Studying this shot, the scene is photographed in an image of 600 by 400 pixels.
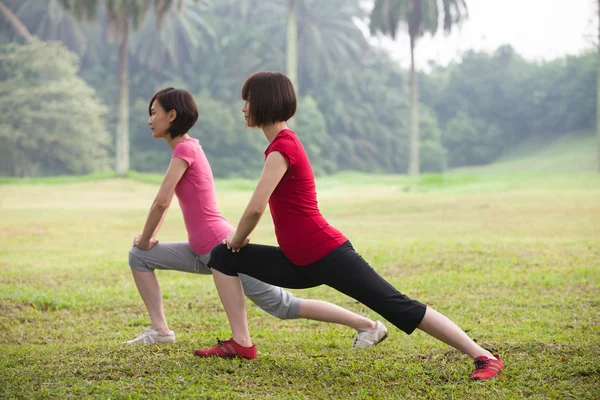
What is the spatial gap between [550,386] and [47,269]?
7.28 metres

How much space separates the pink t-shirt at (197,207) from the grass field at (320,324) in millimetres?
701

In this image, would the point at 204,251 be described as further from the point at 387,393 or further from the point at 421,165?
the point at 421,165

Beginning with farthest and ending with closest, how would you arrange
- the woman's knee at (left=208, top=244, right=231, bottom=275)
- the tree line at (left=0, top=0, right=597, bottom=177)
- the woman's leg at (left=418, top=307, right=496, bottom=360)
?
the tree line at (left=0, top=0, right=597, bottom=177), the woman's knee at (left=208, top=244, right=231, bottom=275), the woman's leg at (left=418, top=307, right=496, bottom=360)

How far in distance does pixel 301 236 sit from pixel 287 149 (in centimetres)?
46

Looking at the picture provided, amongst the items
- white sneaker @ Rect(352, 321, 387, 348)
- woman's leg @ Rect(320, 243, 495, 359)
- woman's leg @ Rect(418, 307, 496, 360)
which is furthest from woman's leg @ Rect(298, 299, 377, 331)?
woman's leg @ Rect(418, 307, 496, 360)

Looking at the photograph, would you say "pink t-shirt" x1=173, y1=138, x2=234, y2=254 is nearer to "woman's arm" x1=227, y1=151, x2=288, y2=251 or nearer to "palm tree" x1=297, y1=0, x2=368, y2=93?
"woman's arm" x1=227, y1=151, x2=288, y2=251

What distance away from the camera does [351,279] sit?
12.9ft

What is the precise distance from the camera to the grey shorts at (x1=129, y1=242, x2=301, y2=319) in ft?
14.7

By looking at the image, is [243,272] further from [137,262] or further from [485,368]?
[485,368]

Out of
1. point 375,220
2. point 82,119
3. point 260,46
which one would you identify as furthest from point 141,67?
point 375,220

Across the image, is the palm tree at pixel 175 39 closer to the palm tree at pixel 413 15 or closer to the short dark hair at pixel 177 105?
the palm tree at pixel 413 15

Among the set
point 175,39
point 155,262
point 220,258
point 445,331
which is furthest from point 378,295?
point 175,39

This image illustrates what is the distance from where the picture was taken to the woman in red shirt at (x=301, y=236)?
389cm

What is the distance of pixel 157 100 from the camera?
185 inches
